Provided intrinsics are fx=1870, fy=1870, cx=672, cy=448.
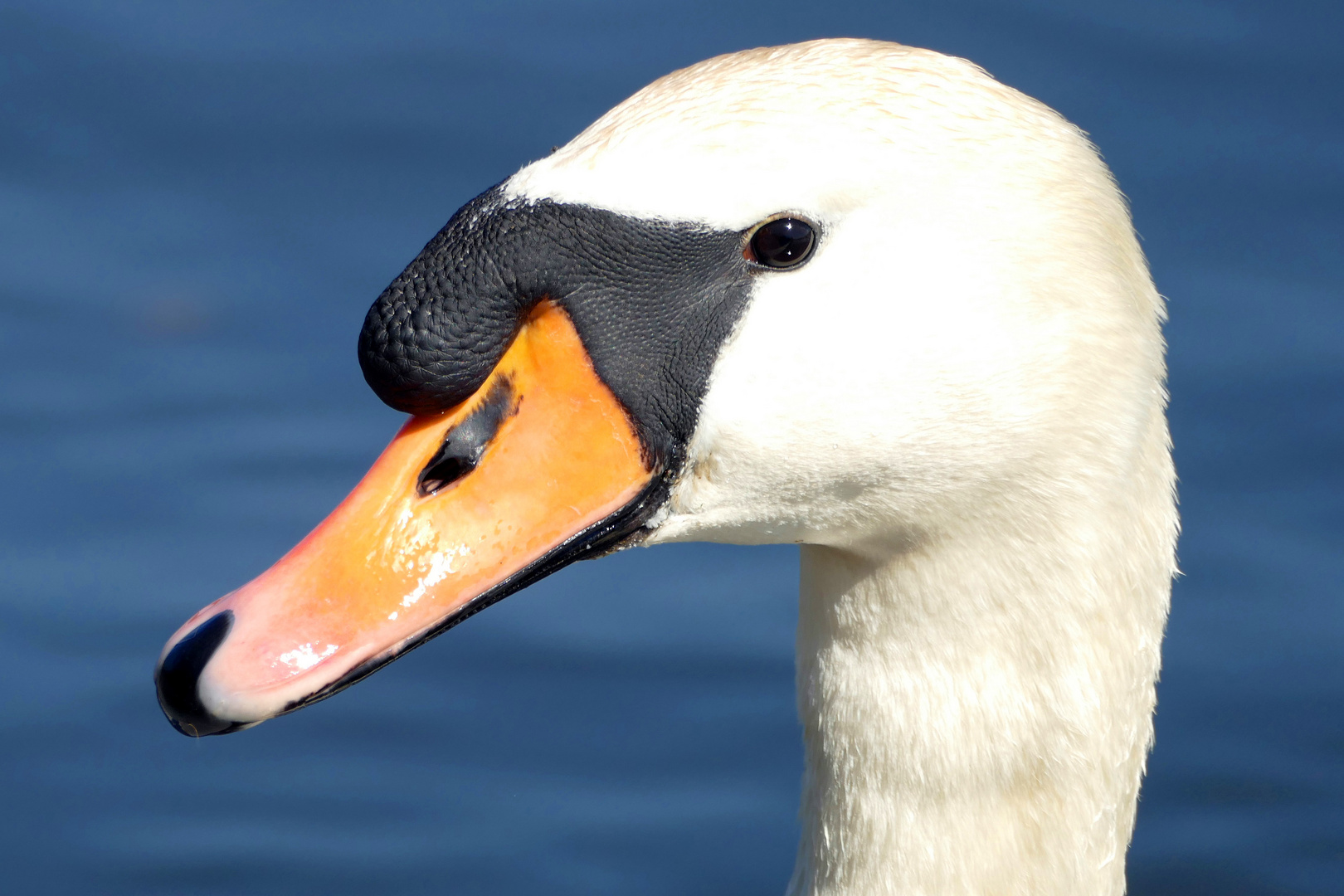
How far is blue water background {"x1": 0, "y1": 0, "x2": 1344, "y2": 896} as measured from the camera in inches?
197

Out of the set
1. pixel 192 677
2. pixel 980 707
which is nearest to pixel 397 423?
pixel 980 707

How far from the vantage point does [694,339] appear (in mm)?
2533

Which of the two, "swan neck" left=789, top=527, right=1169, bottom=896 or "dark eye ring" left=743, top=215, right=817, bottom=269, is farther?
"swan neck" left=789, top=527, right=1169, bottom=896

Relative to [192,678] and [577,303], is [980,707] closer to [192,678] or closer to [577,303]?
[577,303]

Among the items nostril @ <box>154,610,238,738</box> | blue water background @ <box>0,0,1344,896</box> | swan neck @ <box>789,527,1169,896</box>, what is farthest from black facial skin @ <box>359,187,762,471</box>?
blue water background @ <box>0,0,1344,896</box>

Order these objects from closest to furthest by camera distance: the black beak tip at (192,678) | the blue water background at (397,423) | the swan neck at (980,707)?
the black beak tip at (192,678)
the swan neck at (980,707)
the blue water background at (397,423)

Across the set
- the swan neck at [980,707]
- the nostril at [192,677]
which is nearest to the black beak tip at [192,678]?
the nostril at [192,677]

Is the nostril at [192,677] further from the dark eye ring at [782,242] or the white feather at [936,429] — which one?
the dark eye ring at [782,242]

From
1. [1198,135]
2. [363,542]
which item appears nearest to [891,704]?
[363,542]

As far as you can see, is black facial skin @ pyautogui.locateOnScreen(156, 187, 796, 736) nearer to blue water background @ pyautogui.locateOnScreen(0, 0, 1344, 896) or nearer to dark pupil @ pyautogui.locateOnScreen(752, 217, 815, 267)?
dark pupil @ pyautogui.locateOnScreen(752, 217, 815, 267)

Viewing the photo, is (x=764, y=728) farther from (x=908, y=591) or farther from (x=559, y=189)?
(x=559, y=189)

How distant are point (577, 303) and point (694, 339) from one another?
168mm

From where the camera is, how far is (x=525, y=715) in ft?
17.1

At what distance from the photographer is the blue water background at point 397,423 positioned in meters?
5.01
